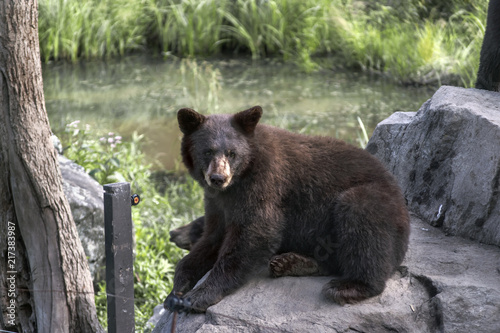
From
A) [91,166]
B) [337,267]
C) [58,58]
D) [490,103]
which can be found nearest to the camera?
[337,267]

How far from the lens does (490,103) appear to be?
14.3ft

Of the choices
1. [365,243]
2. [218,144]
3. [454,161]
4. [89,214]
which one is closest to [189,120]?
[218,144]

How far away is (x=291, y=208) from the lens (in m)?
3.70

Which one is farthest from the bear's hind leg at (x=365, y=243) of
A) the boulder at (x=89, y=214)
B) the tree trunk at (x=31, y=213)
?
the boulder at (x=89, y=214)

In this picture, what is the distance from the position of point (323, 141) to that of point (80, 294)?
1.78m

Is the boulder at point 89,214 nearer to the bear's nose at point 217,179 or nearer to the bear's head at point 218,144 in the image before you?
the bear's head at point 218,144

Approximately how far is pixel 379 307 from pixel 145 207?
428 centimetres

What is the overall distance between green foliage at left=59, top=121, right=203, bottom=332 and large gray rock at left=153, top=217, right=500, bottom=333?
228 cm

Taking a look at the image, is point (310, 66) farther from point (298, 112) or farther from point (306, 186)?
point (306, 186)

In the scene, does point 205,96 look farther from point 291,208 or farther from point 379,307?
point 379,307

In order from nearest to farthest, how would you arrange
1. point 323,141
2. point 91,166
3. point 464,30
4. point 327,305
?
point 327,305 < point 323,141 < point 91,166 < point 464,30

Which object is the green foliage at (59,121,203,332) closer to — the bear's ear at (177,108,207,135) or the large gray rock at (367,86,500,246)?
the bear's ear at (177,108,207,135)

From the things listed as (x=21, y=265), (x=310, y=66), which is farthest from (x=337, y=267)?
(x=310, y=66)

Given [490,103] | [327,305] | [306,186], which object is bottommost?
[327,305]
